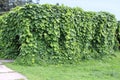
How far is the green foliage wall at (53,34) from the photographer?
8812 mm

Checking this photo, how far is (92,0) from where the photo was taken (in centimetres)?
1528

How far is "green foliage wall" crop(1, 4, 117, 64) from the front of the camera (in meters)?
8.81

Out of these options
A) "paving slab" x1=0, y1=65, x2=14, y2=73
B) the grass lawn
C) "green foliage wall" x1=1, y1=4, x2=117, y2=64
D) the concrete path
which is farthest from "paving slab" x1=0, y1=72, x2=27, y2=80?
"green foliage wall" x1=1, y1=4, x2=117, y2=64

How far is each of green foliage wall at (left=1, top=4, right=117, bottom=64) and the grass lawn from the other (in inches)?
17.7

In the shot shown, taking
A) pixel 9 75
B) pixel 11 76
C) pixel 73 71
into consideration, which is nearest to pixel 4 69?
pixel 9 75

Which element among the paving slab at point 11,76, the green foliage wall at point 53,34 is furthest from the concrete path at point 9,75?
the green foliage wall at point 53,34

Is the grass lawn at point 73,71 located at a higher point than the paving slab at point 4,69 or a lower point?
lower

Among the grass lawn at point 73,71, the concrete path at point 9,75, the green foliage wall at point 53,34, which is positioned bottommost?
the grass lawn at point 73,71

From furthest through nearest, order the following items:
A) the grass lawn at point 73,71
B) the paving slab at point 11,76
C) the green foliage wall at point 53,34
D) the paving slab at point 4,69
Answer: the green foliage wall at point 53,34, the paving slab at point 4,69, the grass lawn at point 73,71, the paving slab at point 11,76

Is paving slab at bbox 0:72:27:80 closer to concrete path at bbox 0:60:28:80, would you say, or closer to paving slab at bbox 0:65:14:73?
concrete path at bbox 0:60:28:80

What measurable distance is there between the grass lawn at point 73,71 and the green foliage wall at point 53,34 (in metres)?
0.45

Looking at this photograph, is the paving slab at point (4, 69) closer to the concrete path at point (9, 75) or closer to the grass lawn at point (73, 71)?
the concrete path at point (9, 75)

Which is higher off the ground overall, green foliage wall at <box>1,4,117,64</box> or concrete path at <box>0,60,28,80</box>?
green foliage wall at <box>1,4,117,64</box>

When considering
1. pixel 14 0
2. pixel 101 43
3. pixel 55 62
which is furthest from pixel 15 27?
pixel 14 0
